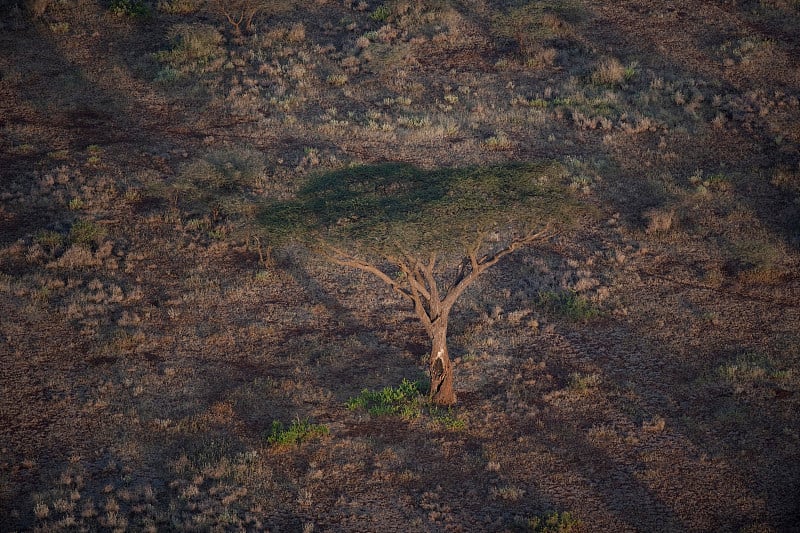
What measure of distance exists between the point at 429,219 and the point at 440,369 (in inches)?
131

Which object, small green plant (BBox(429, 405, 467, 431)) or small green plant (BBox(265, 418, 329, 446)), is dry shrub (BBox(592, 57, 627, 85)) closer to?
small green plant (BBox(429, 405, 467, 431))

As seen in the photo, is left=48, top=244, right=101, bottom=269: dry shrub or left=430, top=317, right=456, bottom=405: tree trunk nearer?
left=430, top=317, right=456, bottom=405: tree trunk

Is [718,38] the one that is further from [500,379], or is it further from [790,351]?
[500,379]

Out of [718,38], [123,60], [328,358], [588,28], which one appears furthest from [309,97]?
[718,38]

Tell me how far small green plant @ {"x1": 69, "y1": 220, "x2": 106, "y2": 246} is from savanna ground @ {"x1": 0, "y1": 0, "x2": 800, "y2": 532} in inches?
2.5

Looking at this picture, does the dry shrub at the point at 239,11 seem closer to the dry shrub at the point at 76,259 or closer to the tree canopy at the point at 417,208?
the dry shrub at the point at 76,259

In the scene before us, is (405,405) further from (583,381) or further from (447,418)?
(583,381)

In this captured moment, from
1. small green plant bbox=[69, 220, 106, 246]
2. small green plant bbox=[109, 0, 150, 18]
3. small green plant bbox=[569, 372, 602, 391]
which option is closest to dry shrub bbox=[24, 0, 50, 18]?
small green plant bbox=[109, 0, 150, 18]

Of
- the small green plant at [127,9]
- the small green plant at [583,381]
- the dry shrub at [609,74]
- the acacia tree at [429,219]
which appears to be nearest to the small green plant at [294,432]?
the acacia tree at [429,219]

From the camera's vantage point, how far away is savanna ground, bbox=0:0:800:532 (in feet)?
47.1

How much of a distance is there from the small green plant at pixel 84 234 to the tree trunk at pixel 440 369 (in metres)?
12.2

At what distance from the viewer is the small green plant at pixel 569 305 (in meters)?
20.7

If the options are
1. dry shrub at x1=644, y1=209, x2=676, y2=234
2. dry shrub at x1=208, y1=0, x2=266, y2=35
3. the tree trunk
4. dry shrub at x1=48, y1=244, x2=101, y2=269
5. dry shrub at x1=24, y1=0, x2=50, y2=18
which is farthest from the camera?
dry shrub at x1=24, y1=0, x2=50, y2=18

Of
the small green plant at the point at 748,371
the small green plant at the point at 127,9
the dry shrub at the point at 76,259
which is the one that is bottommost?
the dry shrub at the point at 76,259
